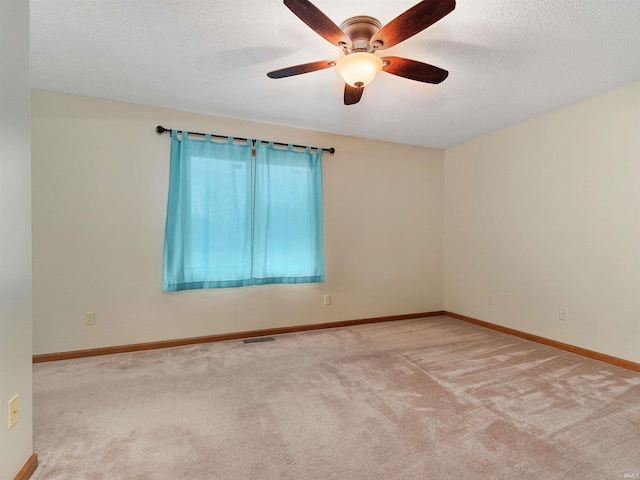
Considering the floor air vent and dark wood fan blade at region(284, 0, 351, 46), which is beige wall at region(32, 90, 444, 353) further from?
dark wood fan blade at region(284, 0, 351, 46)

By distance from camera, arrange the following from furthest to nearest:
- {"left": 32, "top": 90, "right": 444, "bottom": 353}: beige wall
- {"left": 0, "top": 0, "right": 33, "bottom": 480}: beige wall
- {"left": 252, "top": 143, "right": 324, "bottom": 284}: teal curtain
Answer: {"left": 252, "top": 143, "right": 324, "bottom": 284}: teal curtain, {"left": 32, "top": 90, "right": 444, "bottom": 353}: beige wall, {"left": 0, "top": 0, "right": 33, "bottom": 480}: beige wall

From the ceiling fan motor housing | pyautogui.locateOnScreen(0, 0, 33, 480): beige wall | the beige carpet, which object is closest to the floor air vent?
the beige carpet

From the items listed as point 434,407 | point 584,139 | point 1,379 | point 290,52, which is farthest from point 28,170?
point 584,139

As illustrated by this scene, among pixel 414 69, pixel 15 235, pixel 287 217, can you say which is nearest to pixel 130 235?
pixel 287 217

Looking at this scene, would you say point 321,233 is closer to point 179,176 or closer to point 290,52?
point 179,176

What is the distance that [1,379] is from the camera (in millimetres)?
1213

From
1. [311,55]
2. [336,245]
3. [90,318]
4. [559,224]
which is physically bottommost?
[90,318]

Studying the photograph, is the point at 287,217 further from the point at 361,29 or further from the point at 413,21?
the point at 413,21

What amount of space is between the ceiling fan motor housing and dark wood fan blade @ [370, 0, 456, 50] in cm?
9

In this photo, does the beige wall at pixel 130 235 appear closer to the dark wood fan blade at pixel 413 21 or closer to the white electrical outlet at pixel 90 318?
the white electrical outlet at pixel 90 318

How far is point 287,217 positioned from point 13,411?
8.52ft

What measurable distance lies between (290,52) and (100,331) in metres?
2.93

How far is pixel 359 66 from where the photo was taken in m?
1.83

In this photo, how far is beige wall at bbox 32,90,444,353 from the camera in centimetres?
275
